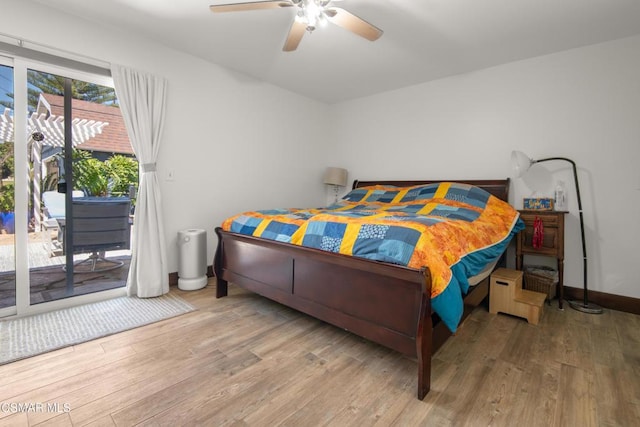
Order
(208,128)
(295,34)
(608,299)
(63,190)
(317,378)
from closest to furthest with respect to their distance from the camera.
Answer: (317,378) < (295,34) < (63,190) < (608,299) < (208,128)

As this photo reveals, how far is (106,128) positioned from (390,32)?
8.82ft

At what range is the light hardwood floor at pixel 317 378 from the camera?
4.29 feet

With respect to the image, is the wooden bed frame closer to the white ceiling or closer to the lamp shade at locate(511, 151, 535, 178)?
the lamp shade at locate(511, 151, 535, 178)

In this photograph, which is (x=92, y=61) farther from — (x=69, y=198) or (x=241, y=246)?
(x=241, y=246)

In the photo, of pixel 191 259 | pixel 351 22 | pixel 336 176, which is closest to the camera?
pixel 351 22

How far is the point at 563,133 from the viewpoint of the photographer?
2795mm

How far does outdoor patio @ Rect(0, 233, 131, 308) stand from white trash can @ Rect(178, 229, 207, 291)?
555mm

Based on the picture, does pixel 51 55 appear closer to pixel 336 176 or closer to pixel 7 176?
pixel 7 176

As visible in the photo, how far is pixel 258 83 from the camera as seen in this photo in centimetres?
363

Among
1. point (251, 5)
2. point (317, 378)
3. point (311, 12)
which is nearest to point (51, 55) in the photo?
point (251, 5)

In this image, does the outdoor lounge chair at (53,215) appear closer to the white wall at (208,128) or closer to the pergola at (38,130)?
the pergola at (38,130)

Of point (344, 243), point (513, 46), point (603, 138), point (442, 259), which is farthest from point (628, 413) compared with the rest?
point (513, 46)

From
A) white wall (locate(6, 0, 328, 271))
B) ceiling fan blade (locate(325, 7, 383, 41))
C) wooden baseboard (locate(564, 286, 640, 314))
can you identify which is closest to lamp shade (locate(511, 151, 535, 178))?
wooden baseboard (locate(564, 286, 640, 314))

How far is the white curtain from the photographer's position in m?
2.58
